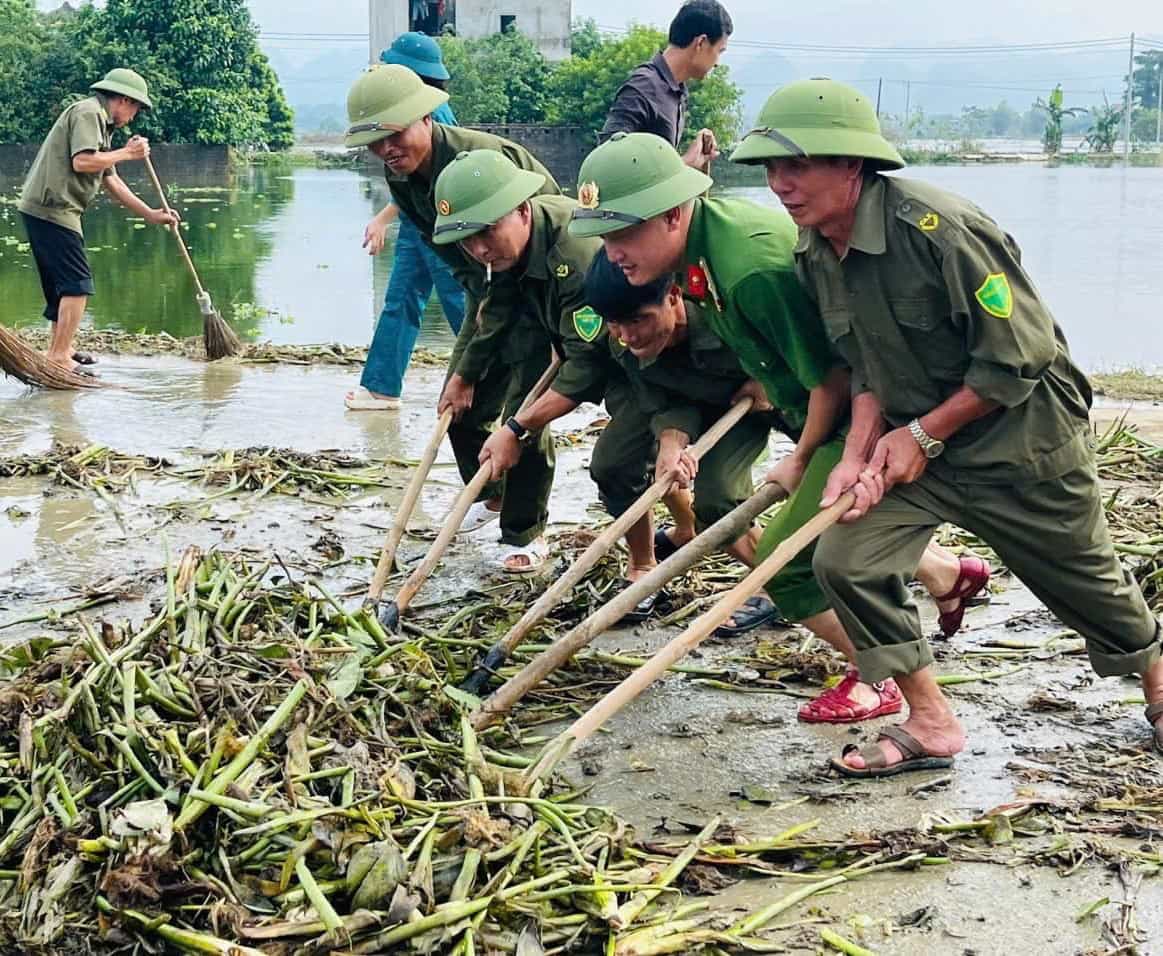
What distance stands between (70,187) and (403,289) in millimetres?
2707

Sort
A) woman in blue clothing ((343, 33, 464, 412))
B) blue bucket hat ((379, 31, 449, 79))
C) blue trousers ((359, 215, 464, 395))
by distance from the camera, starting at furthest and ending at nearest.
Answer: blue trousers ((359, 215, 464, 395)) < woman in blue clothing ((343, 33, 464, 412)) < blue bucket hat ((379, 31, 449, 79))

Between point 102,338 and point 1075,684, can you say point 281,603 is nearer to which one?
point 1075,684

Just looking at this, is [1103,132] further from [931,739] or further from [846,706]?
[931,739]

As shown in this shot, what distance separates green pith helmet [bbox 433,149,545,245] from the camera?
194 inches

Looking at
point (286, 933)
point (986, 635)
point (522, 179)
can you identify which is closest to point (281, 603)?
point (522, 179)

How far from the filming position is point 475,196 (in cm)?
493

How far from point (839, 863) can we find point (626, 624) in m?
1.87

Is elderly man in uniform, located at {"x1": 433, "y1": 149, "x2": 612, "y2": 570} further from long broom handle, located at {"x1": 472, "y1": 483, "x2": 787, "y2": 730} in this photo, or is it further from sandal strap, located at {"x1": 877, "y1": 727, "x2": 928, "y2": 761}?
sandal strap, located at {"x1": 877, "y1": 727, "x2": 928, "y2": 761}

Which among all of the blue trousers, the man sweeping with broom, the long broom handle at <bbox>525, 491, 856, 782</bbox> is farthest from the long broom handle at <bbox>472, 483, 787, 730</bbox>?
the man sweeping with broom

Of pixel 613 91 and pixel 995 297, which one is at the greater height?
pixel 995 297

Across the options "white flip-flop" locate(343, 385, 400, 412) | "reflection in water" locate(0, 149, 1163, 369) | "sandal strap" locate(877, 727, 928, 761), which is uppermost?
"sandal strap" locate(877, 727, 928, 761)

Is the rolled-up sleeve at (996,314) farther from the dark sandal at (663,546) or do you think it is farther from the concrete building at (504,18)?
the concrete building at (504,18)

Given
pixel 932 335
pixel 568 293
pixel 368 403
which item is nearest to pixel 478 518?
pixel 568 293

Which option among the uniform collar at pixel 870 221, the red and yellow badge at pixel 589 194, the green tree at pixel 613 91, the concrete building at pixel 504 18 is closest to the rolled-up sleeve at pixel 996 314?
the uniform collar at pixel 870 221
